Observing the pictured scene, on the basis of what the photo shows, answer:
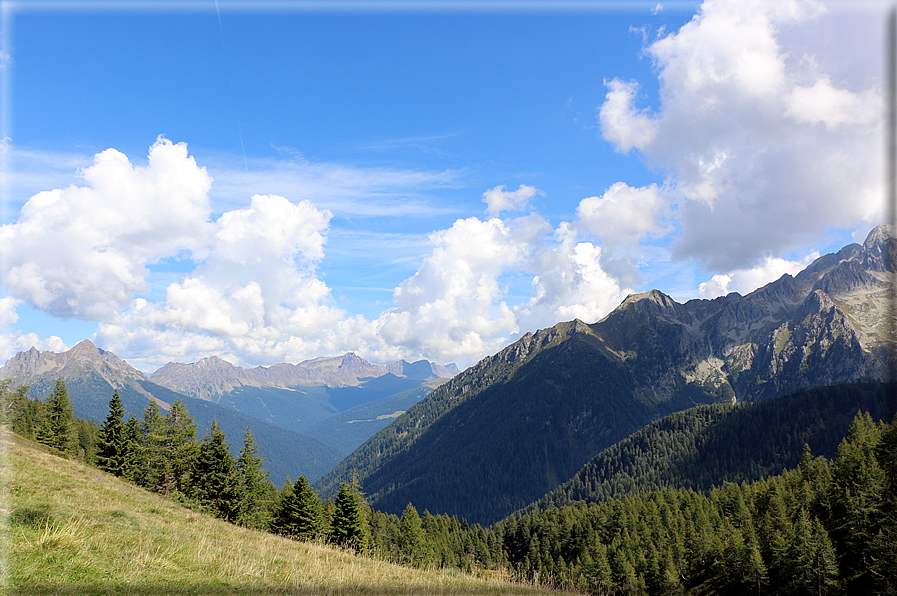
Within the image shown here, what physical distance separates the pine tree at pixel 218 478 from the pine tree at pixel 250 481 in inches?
78.7

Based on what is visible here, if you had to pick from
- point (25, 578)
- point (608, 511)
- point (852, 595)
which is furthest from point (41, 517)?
point (608, 511)

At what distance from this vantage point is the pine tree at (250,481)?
56.8 metres

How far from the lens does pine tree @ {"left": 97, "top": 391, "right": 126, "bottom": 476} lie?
2196 inches

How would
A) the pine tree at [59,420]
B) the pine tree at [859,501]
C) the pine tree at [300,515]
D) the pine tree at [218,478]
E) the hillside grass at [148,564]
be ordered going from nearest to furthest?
the hillside grass at [148,564] < the pine tree at [218,478] < the pine tree at [300,515] < the pine tree at [59,420] < the pine tree at [859,501]

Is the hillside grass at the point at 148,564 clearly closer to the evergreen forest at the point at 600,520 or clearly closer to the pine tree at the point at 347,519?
the evergreen forest at the point at 600,520

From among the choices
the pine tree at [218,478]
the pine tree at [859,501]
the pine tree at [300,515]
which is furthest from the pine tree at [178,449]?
the pine tree at [859,501]

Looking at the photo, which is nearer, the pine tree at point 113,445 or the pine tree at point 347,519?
the pine tree at point 113,445

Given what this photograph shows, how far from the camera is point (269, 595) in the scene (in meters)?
10.1

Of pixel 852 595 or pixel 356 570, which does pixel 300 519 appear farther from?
pixel 852 595

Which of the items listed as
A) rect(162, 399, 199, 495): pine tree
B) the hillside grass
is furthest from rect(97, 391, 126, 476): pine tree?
the hillside grass

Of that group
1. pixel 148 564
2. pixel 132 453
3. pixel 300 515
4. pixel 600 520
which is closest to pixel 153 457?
pixel 132 453

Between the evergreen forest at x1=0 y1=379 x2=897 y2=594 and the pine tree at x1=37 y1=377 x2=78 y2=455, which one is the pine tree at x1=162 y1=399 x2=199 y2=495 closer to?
the evergreen forest at x1=0 y1=379 x2=897 y2=594

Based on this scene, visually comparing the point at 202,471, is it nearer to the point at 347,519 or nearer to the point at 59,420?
the point at 347,519

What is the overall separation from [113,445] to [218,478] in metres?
17.6
